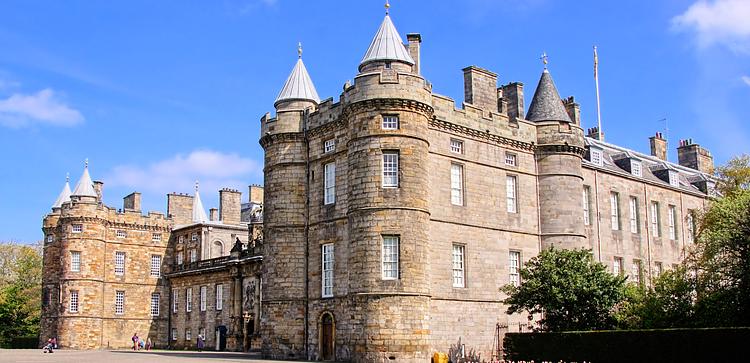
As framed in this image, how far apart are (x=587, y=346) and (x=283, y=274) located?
Result: 45.3 ft

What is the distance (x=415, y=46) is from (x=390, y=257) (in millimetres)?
9910

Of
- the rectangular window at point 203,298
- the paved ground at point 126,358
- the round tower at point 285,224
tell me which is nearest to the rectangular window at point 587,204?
the round tower at point 285,224

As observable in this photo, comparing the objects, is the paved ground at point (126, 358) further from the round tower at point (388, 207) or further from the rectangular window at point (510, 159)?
the rectangular window at point (510, 159)

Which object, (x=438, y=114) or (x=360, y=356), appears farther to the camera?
(x=438, y=114)

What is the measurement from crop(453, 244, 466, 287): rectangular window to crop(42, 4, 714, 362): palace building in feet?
0.19

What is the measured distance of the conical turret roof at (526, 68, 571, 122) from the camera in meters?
39.5

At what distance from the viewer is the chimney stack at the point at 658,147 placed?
5550cm

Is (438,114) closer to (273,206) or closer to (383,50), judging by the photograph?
(383,50)

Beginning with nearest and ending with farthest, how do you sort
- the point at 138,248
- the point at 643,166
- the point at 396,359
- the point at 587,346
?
the point at 587,346 < the point at 396,359 < the point at 643,166 < the point at 138,248

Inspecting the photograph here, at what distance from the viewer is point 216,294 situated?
5556 centimetres

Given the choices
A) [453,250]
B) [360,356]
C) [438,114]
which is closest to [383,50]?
[438,114]

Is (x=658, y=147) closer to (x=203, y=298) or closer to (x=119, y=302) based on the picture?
(x=203, y=298)

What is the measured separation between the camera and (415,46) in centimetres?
3662

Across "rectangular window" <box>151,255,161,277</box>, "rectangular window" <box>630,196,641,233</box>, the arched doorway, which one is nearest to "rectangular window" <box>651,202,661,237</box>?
"rectangular window" <box>630,196,641,233</box>
